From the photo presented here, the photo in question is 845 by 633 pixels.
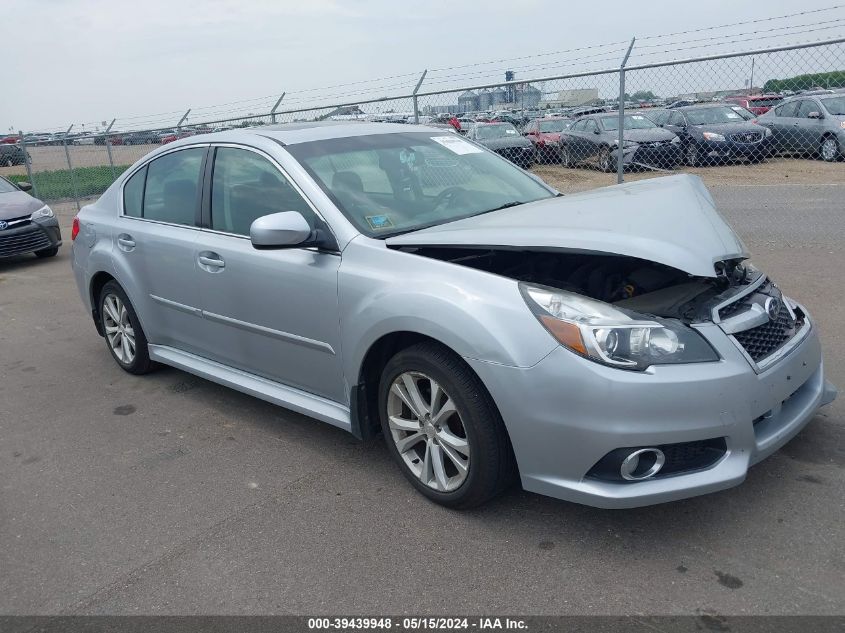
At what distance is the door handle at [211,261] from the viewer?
4250mm

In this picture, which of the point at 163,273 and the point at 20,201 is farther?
the point at 20,201

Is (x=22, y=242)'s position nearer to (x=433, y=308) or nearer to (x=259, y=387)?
(x=259, y=387)

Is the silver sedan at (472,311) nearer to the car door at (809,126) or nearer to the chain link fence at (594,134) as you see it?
the chain link fence at (594,134)

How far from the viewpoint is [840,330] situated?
5336 mm

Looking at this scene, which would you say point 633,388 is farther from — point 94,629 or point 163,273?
point 163,273

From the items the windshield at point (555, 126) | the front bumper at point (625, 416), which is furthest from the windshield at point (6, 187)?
the front bumper at point (625, 416)

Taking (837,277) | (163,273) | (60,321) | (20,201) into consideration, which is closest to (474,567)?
(163,273)

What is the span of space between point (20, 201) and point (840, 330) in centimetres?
1030

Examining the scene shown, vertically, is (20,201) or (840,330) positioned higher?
(20,201)

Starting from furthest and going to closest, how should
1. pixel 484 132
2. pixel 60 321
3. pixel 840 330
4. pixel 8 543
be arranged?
pixel 484 132
pixel 60 321
pixel 840 330
pixel 8 543

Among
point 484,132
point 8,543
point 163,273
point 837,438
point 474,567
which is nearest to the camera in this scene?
point 474,567

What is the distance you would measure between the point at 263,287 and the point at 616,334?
6.31 ft

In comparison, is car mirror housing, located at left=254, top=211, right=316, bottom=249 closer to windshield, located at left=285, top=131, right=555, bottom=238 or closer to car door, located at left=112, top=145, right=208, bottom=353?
windshield, located at left=285, top=131, right=555, bottom=238

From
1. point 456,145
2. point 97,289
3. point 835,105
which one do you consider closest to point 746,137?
point 835,105
